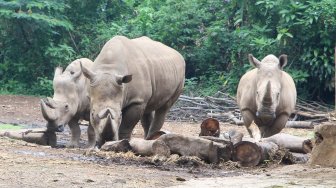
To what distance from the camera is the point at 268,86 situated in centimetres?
1159

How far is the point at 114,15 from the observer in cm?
2367

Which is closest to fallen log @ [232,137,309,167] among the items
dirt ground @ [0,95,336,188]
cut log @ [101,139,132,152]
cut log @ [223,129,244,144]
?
dirt ground @ [0,95,336,188]

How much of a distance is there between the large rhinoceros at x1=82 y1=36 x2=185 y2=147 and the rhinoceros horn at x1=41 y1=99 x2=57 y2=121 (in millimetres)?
1164

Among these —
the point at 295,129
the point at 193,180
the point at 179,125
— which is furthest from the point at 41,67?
the point at 193,180

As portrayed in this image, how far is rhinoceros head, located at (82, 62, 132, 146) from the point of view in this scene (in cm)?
1020

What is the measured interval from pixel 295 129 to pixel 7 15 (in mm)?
8242

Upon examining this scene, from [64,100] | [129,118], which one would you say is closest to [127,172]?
[129,118]

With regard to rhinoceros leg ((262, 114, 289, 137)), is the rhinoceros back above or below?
above

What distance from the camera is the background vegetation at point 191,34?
18141mm

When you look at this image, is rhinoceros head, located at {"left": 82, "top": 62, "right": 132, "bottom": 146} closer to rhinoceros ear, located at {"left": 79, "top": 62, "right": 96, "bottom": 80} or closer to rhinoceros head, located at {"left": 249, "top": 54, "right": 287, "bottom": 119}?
rhinoceros ear, located at {"left": 79, "top": 62, "right": 96, "bottom": 80}

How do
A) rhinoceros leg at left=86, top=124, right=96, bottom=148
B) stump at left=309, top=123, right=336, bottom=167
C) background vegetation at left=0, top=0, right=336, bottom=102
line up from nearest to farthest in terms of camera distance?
stump at left=309, top=123, right=336, bottom=167
rhinoceros leg at left=86, top=124, right=96, bottom=148
background vegetation at left=0, top=0, right=336, bottom=102

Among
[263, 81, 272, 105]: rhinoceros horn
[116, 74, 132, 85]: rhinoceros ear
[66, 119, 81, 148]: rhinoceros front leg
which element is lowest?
[66, 119, 81, 148]: rhinoceros front leg

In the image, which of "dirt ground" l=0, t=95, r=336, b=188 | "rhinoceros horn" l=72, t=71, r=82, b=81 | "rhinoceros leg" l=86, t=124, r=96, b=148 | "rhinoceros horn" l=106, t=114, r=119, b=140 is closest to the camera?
"dirt ground" l=0, t=95, r=336, b=188

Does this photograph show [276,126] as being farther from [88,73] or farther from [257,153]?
[88,73]
